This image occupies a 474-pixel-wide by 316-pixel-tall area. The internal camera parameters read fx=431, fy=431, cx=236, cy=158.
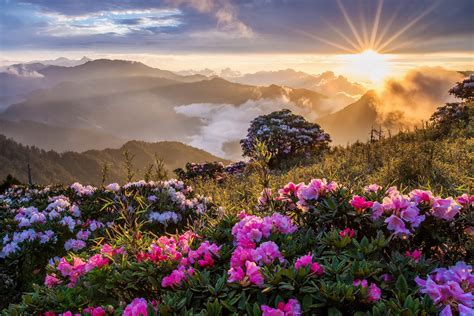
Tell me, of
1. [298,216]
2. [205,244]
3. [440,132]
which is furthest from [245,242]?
[440,132]

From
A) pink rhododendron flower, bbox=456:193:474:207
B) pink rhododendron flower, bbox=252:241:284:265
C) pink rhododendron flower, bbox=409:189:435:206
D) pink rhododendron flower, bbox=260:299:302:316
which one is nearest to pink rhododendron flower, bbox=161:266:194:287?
pink rhododendron flower, bbox=252:241:284:265

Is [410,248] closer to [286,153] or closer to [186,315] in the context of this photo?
[186,315]

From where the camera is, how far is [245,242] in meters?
3.21

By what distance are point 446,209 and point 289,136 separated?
1837 centimetres

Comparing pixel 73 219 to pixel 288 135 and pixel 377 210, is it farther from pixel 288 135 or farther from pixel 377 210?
pixel 288 135

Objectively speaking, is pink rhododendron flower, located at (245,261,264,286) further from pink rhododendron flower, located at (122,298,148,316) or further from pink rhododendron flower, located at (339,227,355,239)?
pink rhododendron flower, located at (339,227,355,239)

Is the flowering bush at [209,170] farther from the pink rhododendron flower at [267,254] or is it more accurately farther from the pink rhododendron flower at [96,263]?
the pink rhododendron flower at [267,254]

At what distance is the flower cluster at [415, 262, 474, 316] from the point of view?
2.30 m

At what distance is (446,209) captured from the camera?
317cm

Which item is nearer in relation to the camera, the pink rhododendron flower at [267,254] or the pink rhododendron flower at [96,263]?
the pink rhododendron flower at [267,254]

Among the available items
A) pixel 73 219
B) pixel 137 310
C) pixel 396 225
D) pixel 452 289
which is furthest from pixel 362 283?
pixel 73 219

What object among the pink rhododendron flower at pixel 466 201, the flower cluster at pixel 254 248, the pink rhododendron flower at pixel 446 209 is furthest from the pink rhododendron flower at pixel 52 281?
the pink rhododendron flower at pixel 466 201

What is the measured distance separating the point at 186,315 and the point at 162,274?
82 cm

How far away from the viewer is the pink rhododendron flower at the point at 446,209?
3156mm
